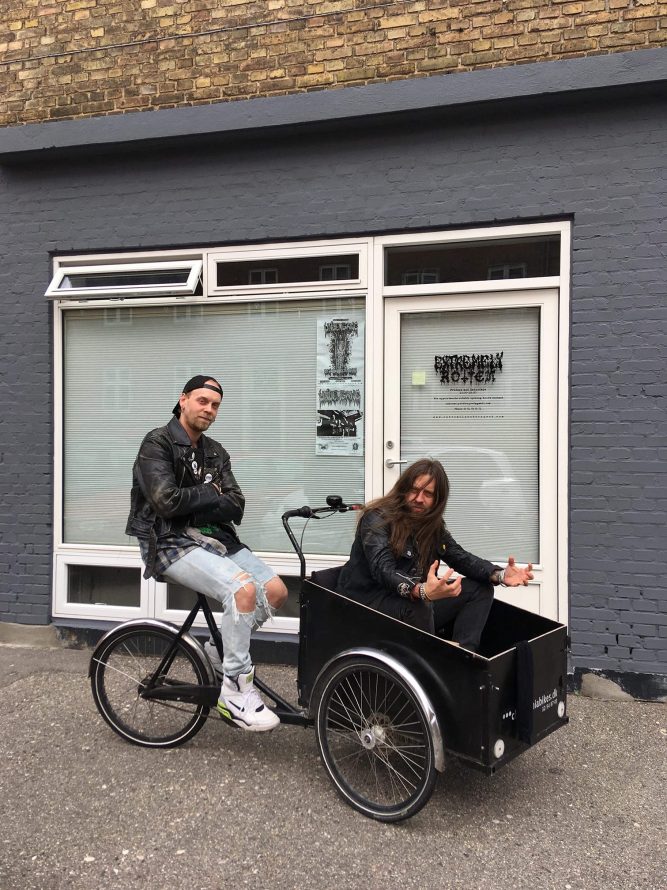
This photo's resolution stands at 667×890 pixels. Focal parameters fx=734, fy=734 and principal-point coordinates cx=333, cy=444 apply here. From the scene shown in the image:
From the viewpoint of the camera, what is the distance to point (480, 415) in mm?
5199

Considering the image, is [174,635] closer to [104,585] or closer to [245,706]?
[245,706]

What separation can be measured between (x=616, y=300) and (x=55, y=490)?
173 inches

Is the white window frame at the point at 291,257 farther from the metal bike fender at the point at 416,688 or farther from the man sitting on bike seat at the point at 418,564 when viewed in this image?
the metal bike fender at the point at 416,688

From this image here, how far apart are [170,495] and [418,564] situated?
4.02ft

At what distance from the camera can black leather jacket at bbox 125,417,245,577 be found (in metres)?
3.49

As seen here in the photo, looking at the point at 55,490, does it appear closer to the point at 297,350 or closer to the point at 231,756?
the point at 297,350

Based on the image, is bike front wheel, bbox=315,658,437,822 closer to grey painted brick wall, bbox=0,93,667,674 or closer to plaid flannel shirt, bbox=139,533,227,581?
plaid flannel shirt, bbox=139,533,227,581

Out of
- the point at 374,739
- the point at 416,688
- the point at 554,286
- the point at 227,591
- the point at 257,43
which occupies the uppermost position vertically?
the point at 257,43

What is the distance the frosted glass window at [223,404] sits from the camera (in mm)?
5496

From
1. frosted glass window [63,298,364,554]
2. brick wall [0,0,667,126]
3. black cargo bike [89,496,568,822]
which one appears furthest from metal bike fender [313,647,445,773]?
brick wall [0,0,667,126]

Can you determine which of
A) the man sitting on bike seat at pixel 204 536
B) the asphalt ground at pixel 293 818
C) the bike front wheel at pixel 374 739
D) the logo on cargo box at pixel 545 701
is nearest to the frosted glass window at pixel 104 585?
the asphalt ground at pixel 293 818

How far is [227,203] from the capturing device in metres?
5.48

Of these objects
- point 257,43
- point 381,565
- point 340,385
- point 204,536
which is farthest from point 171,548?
point 257,43

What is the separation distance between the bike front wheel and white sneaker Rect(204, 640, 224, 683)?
2.22 ft
